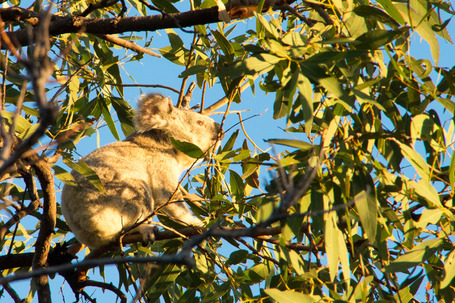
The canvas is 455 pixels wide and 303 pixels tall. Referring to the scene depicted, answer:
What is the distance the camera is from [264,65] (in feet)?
5.90

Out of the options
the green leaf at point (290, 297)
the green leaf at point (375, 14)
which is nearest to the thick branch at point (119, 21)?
the green leaf at point (375, 14)

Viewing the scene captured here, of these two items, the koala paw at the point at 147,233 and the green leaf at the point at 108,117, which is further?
the green leaf at the point at 108,117

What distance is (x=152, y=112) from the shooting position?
4227 mm

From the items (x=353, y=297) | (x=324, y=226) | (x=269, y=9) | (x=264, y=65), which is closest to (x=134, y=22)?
(x=269, y=9)

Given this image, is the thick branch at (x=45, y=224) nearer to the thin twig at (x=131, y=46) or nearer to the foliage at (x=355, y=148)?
the foliage at (x=355, y=148)

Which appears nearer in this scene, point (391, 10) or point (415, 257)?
point (415, 257)

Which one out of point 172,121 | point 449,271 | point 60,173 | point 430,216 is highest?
point 172,121

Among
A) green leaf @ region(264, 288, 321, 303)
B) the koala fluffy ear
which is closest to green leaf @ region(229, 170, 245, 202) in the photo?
green leaf @ region(264, 288, 321, 303)

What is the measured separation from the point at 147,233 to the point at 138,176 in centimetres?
64

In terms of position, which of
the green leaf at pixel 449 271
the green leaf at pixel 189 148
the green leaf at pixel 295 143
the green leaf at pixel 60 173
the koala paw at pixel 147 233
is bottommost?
the green leaf at pixel 449 271

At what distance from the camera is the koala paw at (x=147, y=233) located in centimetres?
308

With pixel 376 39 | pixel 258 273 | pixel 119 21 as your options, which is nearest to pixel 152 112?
pixel 119 21

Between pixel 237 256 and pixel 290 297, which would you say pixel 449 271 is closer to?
pixel 290 297

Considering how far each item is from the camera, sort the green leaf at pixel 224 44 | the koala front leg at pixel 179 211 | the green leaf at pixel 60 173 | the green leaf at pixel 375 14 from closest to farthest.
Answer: the green leaf at pixel 375 14 < the green leaf at pixel 224 44 < the green leaf at pixel 60 173 < the koala front leg at pixel 179 211
